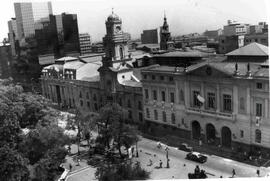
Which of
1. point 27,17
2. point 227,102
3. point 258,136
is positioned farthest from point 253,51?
point 27,17

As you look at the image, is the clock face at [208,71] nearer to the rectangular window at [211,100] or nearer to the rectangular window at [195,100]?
the rectangular window at [211,100]

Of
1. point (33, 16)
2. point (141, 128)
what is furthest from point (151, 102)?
point (33, 16)

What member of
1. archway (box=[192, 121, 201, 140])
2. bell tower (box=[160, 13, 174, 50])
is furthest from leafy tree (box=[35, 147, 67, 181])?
bell tower (box=[160, 13, 174, 50])

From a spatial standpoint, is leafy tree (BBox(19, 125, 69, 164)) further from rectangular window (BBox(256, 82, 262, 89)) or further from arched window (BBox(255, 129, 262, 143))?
rectangular window (BBox(256, 82, 262, 89))

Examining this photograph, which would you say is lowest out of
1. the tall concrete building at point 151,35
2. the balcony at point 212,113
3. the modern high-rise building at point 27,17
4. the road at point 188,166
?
the road at point 188,166

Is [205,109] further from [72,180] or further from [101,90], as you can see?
[101,90]

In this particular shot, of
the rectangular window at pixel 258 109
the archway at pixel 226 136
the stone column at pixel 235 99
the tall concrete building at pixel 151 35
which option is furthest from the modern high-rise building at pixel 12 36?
the rectangular window at pixel 258 109
